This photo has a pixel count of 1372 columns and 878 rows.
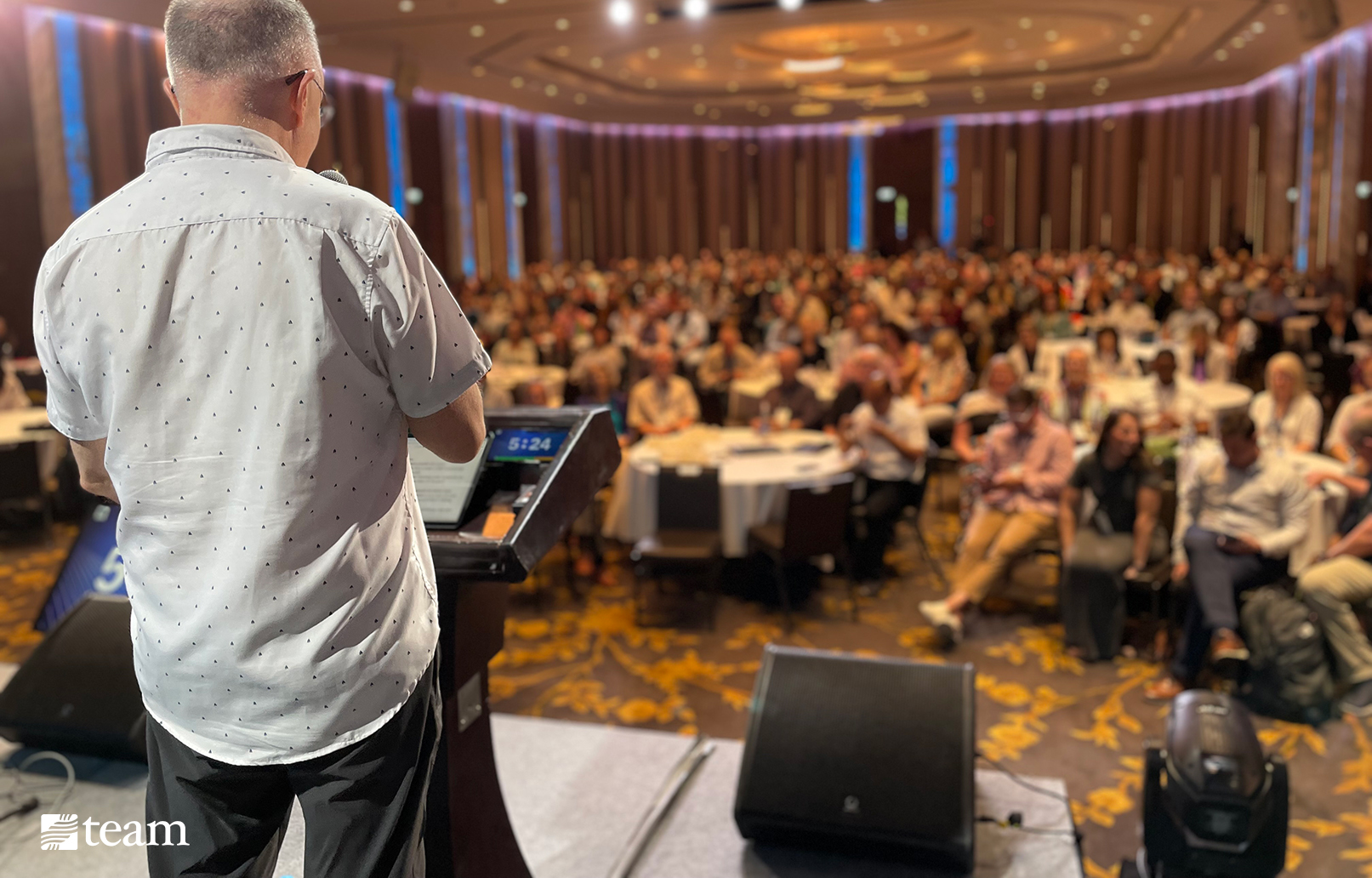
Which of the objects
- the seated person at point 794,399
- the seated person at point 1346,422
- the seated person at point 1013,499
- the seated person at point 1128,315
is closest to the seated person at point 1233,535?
the seated person at point 1013,499

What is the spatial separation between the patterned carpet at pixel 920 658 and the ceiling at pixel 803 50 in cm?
712

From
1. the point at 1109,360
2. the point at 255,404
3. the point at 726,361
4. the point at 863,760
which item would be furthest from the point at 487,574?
the point at 726,361

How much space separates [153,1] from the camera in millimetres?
10000

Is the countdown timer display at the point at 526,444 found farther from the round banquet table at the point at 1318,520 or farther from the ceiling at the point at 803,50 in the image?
the ceiling at the point at 803,50

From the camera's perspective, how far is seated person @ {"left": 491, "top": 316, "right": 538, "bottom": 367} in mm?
10348

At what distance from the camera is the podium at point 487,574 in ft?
5.43

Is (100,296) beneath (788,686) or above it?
above

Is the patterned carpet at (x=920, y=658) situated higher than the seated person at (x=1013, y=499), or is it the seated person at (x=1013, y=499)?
the seated person at (x=1013, y=499)

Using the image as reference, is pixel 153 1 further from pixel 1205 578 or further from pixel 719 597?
pixel 1205 578

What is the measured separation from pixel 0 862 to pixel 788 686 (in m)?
1.86

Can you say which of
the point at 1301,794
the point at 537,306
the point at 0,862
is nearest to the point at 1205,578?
the point at 1301,794

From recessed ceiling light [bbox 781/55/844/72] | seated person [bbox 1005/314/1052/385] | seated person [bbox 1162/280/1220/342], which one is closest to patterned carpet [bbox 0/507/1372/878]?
seated person [bbox 1005/314/1052/385]

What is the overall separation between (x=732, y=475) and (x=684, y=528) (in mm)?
404

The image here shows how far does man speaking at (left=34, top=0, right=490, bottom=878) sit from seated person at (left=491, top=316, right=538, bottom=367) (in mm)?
9068
